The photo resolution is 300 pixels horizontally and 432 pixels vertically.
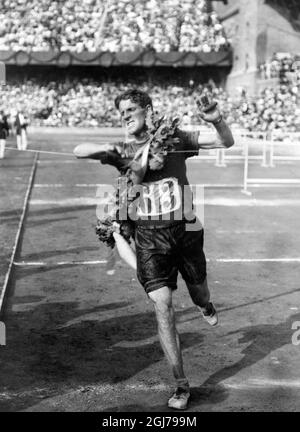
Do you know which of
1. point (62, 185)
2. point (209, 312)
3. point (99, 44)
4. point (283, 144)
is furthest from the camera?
point (99, 44)

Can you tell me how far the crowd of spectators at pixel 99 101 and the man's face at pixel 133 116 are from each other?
101ft

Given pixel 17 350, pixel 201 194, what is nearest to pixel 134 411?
pixel 17 350

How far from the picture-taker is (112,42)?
46.7m

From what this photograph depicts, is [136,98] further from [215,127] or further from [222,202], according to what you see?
[222,202]

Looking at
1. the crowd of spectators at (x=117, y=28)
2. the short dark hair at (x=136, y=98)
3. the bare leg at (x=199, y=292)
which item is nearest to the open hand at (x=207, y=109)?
the short dark hair at (x=136, y=98)

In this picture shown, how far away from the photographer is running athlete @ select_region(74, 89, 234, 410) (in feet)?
16.7

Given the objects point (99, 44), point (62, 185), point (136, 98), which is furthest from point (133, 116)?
point (99, 44)

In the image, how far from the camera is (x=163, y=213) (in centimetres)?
525

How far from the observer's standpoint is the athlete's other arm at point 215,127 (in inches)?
188

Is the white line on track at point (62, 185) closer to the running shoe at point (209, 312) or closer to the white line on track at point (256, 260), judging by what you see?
the white line on track at point (256, 260)

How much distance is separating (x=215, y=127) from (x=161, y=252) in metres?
0.98

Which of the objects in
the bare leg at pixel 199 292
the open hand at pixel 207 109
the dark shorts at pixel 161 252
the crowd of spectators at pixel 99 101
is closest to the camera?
the open hand at pixel 207 109

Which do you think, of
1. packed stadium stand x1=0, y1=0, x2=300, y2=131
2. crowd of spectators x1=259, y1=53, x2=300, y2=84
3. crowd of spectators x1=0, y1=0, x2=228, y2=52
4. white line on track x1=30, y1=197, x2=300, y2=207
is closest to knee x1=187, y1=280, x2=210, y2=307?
white line on track x1=30, y1=197, x2=300, y2=207

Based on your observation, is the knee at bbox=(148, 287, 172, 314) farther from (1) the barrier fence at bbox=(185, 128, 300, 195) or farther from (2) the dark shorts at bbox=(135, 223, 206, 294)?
(1) the barrier fence at bbox=(185, 128, 300, 195)
